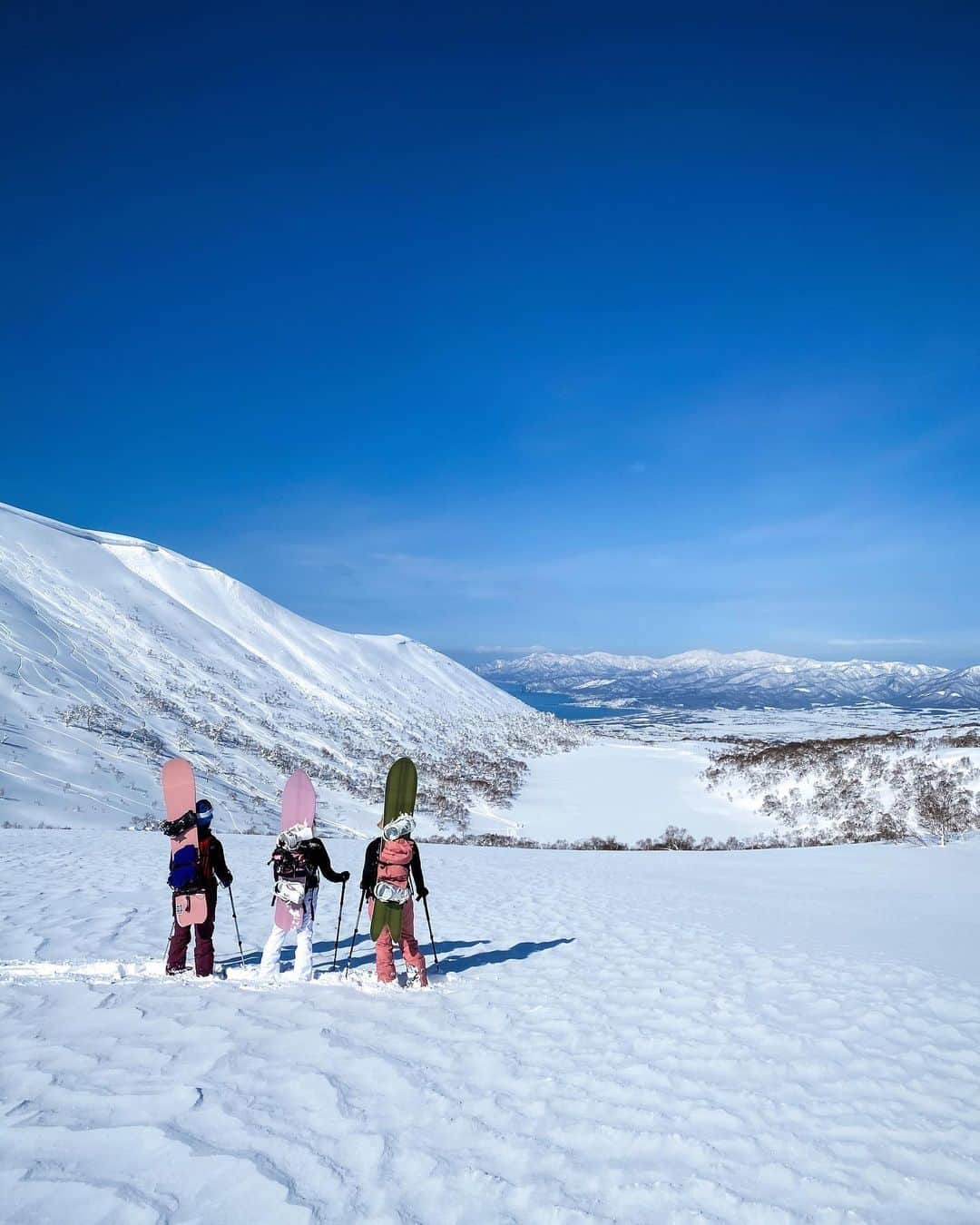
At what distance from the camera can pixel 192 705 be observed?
41.6 metres

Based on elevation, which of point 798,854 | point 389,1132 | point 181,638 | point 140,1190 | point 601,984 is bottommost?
point 798,854

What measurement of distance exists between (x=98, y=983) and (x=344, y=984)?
85.9 inches

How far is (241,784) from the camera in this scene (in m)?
30.8

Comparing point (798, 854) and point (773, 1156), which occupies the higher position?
point (773, 1156)

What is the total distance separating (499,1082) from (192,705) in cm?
4213

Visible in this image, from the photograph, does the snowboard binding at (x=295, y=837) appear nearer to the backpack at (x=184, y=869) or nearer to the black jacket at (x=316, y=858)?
the black jacket at (x=316, y=858)

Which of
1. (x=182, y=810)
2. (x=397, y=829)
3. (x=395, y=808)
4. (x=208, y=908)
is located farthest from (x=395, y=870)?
(x=182, y=810)

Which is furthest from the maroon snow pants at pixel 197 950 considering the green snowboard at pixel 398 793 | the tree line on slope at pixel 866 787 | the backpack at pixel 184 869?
the tree line on slope at pixel 866 787

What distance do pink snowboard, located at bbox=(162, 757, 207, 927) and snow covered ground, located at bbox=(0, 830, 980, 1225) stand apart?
1.96 ft

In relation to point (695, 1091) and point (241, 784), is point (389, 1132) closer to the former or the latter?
point (695, 1091)

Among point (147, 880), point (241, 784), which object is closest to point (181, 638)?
point (241, 784)

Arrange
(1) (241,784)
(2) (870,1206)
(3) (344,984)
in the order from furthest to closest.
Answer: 1. (1) (241,784)
2. (3) (344,984)
3. (2) (870,1206)

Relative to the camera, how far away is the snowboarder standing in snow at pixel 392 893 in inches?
251

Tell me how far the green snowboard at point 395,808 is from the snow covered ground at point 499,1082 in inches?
23.3
